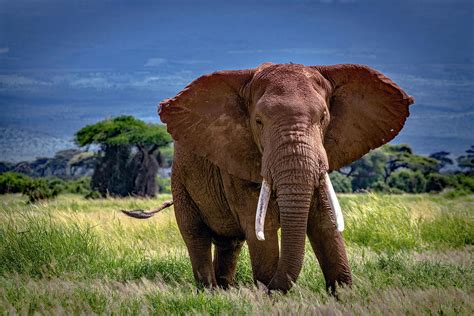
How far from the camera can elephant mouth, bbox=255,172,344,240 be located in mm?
6449

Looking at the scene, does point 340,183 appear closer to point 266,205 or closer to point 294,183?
point 266,205

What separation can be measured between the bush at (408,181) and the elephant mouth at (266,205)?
145 ft

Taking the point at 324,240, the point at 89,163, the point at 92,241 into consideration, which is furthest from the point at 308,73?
the point at 89,163

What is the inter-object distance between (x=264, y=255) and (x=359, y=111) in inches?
63.3

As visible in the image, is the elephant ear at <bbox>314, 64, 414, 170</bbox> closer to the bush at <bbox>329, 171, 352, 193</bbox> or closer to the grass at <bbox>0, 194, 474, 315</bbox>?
the grass at <bbox>0, 194, 474, 315</bbox>

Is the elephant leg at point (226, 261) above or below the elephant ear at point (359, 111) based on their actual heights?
below

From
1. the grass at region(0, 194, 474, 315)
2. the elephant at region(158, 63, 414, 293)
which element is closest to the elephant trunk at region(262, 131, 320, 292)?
the elephant at region(158, 63, 414, 293)

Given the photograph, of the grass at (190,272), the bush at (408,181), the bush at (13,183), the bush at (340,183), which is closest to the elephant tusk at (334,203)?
the grass at (190,272)

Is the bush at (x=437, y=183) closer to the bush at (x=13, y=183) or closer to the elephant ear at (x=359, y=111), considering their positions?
the bush at (x=13, y=183)

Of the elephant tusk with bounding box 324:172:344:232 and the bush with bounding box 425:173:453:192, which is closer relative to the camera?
the elephant tusk with bounding box 324:172:344:232

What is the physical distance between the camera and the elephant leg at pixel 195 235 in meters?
8.83

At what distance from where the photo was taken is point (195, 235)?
8977mm

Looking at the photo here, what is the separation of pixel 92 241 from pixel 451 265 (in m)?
4.40

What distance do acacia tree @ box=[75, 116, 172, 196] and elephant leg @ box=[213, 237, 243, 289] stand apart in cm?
3598
